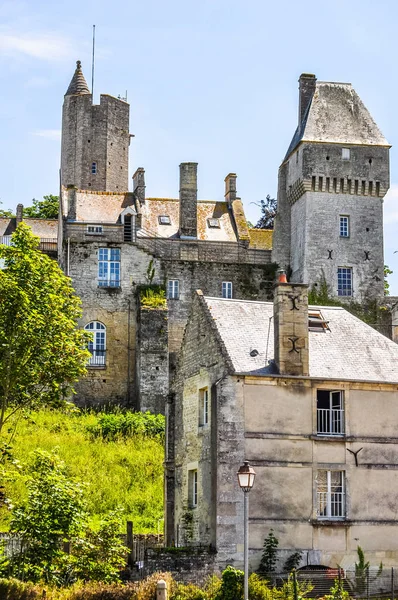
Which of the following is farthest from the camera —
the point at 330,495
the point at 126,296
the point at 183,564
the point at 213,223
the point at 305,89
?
the point at 213,223

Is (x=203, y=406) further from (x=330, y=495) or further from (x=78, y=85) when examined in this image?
(x=78, y=85)

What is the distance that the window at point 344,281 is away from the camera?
59500 mm

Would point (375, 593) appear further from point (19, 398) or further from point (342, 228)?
point (342, 228)

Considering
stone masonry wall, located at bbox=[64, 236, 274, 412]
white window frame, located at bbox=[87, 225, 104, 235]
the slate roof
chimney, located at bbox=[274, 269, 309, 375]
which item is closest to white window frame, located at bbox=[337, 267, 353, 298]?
stone masonry wall, located at bbox=[64, 236, 274, 412]

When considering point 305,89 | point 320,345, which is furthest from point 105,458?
point 305,89

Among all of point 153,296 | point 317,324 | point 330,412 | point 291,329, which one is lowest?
point 330,412

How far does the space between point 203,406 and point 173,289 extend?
27232 mm

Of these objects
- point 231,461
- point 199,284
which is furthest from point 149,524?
point 199,284

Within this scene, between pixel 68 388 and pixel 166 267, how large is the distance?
2642cm

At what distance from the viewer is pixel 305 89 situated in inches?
2430

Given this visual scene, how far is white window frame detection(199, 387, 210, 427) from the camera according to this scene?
109ft

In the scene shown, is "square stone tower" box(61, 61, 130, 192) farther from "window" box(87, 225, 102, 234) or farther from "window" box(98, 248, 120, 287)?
"window" box(98, 248, 120, 287)

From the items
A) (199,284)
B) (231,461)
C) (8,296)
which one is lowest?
(231,461)

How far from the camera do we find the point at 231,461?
30562 mm
